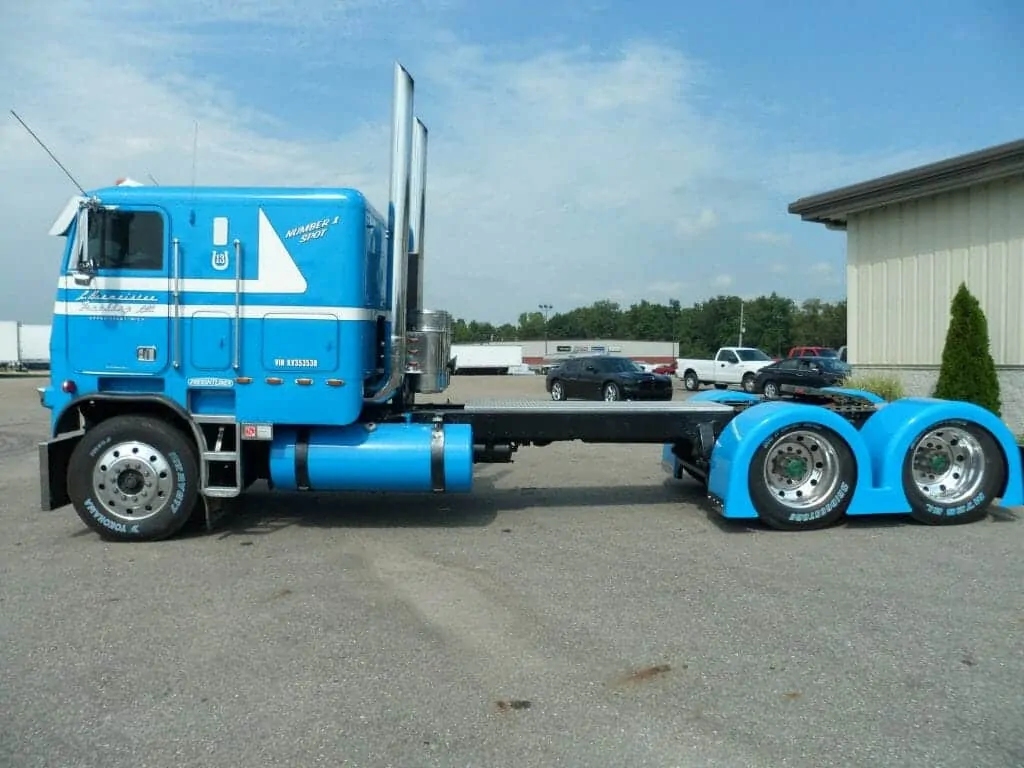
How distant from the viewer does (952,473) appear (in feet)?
26.1

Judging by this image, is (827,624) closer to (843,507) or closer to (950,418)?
(843,507)

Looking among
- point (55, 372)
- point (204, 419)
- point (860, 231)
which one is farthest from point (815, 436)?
point (860, 231)

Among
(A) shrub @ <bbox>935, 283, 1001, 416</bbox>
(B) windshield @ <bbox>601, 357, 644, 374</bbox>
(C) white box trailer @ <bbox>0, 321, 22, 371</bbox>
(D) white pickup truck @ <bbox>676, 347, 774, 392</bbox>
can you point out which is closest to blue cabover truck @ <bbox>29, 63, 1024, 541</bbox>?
(A) shrub @ <bbox>935, 283, 1001, 416</bbox>

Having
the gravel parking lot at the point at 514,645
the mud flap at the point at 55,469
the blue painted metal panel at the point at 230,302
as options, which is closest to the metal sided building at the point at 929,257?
the gravel parking lot at the point at 514,645

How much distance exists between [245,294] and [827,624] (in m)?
5.29

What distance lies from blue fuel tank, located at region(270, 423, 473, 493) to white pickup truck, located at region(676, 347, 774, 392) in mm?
26298

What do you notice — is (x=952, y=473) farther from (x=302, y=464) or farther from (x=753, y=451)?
(x=302, y=464)

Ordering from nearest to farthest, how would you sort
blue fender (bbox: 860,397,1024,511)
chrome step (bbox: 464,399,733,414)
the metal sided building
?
blue fender (bbox: 860,397,1024,511) < chrome step (bbox: 464,399,733,414) < the metal sided building

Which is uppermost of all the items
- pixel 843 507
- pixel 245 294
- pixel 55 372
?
pixel 245 294

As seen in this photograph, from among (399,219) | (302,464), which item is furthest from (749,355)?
(302,464)

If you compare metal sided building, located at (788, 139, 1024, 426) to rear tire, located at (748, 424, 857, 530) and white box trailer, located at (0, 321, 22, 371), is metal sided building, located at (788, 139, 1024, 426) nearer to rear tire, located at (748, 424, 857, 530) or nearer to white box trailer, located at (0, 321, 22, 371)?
rear tire, located at (748, 424, 857, 530)

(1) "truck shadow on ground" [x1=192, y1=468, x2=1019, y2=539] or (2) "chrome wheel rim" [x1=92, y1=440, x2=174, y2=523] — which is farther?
(1) "truck shadow on ground" [x1=192, y1=468, x2=1019, y2=539]

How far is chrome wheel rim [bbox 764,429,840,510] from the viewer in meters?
7.64

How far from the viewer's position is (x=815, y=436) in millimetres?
7637
